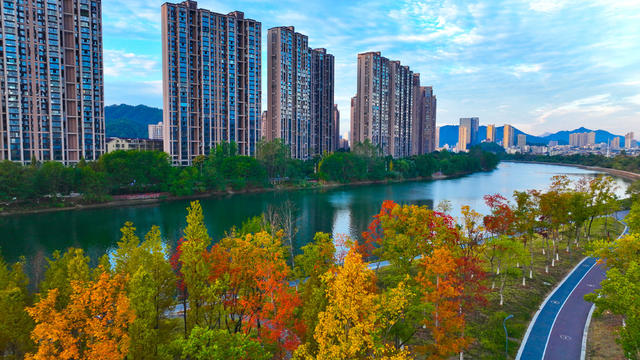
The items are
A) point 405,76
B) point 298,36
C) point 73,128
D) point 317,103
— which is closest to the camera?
point 73,128

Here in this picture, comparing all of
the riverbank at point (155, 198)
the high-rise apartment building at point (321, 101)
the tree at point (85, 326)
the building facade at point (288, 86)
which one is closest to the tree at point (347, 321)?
the tree at point (85, 326)

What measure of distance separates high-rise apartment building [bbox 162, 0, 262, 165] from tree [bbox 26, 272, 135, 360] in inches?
3107

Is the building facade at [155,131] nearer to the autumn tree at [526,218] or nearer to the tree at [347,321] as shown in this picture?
the autumn tree at [526,218]

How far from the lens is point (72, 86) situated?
72438 millimetres

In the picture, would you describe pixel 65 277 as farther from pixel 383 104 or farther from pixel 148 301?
pixel 383 104

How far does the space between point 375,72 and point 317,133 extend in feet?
101

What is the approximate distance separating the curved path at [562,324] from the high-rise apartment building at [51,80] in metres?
67.5

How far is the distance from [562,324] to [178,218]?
145ft

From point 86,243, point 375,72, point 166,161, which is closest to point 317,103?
point 375,72

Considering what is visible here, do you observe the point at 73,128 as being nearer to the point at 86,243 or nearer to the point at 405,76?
the point at 86,243

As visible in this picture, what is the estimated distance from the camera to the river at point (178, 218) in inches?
1494

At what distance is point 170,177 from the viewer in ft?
218

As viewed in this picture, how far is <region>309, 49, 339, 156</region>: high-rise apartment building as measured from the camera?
12812 cm

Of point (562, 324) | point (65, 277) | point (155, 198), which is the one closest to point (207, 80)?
point (155, 198)
